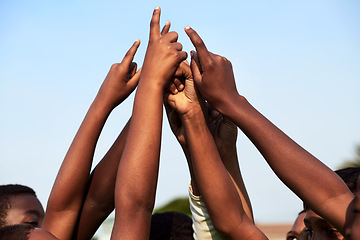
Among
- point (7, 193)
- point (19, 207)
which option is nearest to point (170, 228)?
point (19, 207)

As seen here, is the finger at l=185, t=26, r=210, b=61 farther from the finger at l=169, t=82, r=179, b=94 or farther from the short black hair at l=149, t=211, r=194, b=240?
the short black hair at l=149, t=211, r=194, b=240

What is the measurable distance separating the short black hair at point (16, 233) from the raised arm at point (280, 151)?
103 centimetres

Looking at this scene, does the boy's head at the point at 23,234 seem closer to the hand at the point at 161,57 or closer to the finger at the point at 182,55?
the hand at the point at 161,57

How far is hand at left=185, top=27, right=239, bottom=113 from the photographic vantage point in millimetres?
2467

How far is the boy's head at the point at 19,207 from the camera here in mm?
3336

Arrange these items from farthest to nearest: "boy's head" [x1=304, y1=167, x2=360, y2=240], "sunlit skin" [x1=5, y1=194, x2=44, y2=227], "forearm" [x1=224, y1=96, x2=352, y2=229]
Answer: "sunlit skin" [x1=5, y1=194, x2=44, y2=227]
"boy's head" [x1=304, y1=167, x2=360, y2=240]
"forearm" [x1=224, y1=96, x2=352, y2=229]

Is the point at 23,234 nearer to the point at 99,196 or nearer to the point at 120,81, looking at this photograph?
the point at 99,196

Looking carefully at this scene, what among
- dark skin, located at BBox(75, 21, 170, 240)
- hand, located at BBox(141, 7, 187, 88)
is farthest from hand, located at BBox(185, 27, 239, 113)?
dark skin, located at BBox(75, 21, 170, 240)

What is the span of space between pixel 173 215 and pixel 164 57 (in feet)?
4.86

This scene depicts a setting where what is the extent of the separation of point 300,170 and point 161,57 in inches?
34.6

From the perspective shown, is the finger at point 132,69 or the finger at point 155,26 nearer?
the finger at point 155,26

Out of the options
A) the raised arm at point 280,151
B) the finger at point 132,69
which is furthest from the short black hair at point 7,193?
the raised arm at point 280,151

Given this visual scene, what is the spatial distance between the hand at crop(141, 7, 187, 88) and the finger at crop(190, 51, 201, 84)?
0.17ft

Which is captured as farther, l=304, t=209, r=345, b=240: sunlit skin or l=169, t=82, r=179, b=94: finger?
l=304, t=209, r=345, b=240: sunlit skin
